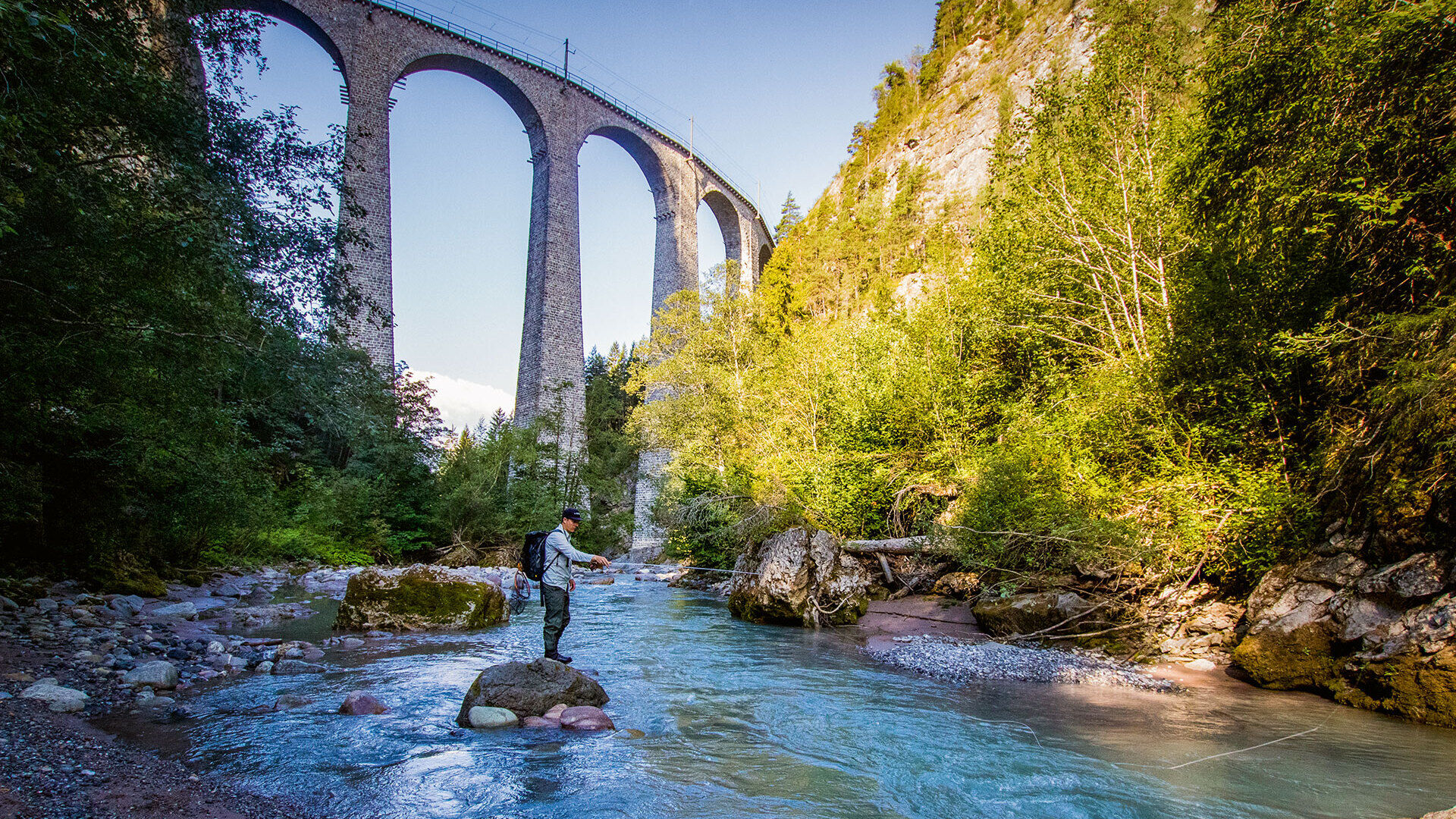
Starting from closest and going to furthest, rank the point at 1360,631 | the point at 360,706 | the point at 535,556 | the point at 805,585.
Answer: the point at 360,706, the point at 1360,631, the point at 535,556, the point at 805,585

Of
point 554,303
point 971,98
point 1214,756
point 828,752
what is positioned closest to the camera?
point 1214,756

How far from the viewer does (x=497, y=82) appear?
29984 mm

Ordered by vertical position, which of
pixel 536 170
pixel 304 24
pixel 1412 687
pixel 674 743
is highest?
pixel 304 24

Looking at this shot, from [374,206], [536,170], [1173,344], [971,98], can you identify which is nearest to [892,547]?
[1173,344]

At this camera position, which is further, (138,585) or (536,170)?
(536,170)

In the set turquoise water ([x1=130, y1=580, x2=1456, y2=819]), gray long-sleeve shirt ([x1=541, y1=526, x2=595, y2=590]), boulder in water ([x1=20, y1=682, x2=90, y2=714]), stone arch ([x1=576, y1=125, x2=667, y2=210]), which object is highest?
stone arch ([x1=576, y1=125, x2=667, y2=210])

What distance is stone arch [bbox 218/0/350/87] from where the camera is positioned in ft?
81.0

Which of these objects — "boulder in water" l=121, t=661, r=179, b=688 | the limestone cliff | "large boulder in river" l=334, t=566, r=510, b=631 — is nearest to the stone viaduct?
the limestone cliff

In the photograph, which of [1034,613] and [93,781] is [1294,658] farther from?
[93,781]

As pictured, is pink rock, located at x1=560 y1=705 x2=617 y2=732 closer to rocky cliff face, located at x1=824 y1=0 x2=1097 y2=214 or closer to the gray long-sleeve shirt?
the gray long-sleeve shirt

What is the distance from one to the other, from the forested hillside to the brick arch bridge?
11.3m

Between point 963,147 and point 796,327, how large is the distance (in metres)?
16.0

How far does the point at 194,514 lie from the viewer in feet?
37.0

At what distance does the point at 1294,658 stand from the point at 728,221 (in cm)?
4201
